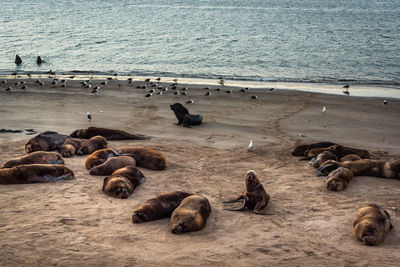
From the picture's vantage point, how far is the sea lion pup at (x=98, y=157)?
10.9 meters

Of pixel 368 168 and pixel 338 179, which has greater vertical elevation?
pixel 368 168

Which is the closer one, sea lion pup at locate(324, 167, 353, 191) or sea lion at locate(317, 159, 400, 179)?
sea lion pup at locate(324, 167, 353, 191)

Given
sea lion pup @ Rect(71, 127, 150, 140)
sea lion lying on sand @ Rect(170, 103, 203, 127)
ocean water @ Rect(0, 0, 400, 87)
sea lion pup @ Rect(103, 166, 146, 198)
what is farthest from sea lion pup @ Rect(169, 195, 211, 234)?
ocean water @ Rect(0, 0, 400, 87)

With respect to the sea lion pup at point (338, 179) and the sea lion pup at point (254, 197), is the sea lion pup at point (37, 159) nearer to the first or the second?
the sea lion pup at point (254, 197)

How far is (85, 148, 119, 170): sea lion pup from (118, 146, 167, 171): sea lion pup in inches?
11.2

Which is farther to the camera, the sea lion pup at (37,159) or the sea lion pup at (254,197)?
the sea lion pup at (37,159)

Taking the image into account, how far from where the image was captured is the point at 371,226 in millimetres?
7070

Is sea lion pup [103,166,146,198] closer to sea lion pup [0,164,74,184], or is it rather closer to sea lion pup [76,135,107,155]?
sea lion pup [0,164,74,184]

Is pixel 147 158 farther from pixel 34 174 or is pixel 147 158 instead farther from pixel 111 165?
pixel 34 174

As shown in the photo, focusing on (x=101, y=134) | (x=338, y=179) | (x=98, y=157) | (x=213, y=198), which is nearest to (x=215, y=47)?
(x=101, y=134)

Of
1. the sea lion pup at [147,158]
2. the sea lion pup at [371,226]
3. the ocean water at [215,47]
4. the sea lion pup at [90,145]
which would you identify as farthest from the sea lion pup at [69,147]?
the ocean water at [215,47]

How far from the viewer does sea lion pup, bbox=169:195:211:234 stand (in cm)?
737

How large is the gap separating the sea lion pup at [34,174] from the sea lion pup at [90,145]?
2366 mm

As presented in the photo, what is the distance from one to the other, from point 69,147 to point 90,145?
58 cm
